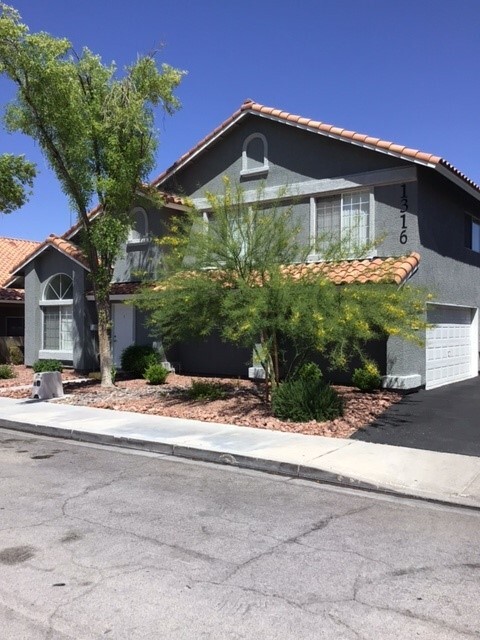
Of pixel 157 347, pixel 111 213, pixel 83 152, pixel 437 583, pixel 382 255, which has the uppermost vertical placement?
pixel 83 152

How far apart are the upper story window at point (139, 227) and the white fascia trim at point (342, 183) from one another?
392 cm

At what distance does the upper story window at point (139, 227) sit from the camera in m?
19.5

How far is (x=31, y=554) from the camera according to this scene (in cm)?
520

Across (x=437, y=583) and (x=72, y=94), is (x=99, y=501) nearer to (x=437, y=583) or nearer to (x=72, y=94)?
(x=437, y=583)

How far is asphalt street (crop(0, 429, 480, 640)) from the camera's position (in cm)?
404

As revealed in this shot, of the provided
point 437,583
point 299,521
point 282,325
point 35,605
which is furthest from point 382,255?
point 35,605

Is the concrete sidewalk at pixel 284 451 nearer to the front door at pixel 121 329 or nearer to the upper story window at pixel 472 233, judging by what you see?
the front door at pixel 121 329

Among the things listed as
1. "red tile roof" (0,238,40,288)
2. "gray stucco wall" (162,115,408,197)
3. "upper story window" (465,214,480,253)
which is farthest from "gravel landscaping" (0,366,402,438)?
"red tile roof" (0,238,40,288)

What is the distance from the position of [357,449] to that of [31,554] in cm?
545

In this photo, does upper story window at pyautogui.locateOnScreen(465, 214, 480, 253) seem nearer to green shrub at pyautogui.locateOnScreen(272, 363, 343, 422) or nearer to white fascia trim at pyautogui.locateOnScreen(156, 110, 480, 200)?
white fascia trim at pyautogui.locateOnScreen(156, 110, 480, 200)

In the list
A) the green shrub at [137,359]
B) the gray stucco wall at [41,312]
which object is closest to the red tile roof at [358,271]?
the green shrub at [137,359]

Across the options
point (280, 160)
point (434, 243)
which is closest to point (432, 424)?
point (434, 243)

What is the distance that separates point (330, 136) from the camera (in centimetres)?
1576

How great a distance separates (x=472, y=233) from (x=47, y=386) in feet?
42.5
